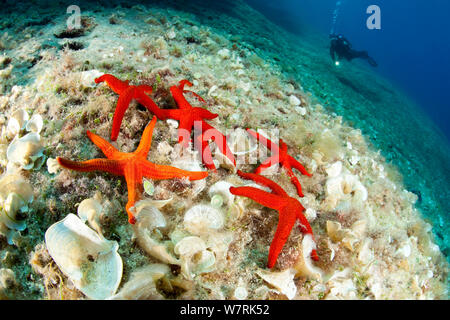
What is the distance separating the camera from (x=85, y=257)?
210 cm

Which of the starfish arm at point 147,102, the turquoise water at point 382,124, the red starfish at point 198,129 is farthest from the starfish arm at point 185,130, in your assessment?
the turquoise water at point 382,124

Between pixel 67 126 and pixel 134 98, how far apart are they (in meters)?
1.00

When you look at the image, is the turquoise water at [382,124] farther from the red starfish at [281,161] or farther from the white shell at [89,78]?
the white shell at [89,78]

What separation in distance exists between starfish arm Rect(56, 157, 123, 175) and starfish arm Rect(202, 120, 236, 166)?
128 cm

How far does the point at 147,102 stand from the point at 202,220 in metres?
1.99

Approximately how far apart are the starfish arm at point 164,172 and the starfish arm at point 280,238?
3.62 ft

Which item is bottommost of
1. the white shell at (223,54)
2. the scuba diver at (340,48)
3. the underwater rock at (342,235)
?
the underwater rock at (342,235)

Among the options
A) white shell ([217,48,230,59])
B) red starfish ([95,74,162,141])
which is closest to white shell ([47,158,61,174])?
red starfish ([95,74,162,141])

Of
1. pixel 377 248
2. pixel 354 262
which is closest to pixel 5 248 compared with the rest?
pixel 354 262

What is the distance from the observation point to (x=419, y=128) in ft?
42.5

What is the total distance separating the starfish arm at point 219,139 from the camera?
11.0 feet

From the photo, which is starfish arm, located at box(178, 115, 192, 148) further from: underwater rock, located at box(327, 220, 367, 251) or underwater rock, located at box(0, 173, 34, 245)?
underwater rock, located at box(327, 220, 367, 251)

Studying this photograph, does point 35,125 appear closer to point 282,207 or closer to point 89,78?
point 89,78

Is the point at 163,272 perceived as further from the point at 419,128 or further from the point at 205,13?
the point at 419,128
